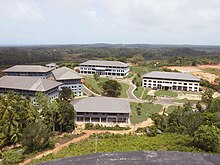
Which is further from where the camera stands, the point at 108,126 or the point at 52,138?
the point at 108,126

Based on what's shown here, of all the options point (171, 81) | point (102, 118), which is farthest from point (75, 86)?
point (171, 81)

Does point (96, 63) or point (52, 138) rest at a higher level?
point (96, 63)

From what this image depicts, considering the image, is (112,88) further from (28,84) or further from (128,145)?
(128,145)

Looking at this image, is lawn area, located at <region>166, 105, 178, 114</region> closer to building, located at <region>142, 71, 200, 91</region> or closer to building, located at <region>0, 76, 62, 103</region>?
building, located at <region>142, 71, 200, 91</region>

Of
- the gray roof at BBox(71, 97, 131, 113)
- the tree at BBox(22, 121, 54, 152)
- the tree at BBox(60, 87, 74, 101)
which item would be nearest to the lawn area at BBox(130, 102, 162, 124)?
the gray roof at BBox(71, 97, 131, 113)

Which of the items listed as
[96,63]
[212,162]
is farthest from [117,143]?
[96,63]

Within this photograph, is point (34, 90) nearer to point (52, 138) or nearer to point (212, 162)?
point (52, 138)

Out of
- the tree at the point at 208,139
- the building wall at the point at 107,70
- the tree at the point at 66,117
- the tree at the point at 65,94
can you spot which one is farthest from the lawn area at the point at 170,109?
the building wall at the point at 107,70
